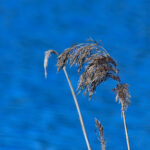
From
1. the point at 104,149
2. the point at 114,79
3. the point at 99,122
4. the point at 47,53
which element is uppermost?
the point at 47,53

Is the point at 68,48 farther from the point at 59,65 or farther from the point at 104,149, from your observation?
the point at 104,149

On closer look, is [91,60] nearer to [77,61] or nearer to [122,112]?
[77,61]

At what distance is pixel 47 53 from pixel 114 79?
1.82 metres

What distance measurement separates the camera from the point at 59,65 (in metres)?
8.57

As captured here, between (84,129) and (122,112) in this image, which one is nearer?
(122,112)

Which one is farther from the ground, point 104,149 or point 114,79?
point 114,79

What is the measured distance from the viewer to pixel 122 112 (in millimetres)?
8383

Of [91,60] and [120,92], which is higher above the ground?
[91,60]

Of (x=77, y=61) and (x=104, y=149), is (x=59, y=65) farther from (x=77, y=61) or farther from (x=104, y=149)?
(x=104, y=149)

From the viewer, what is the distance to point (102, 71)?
816 centimetres

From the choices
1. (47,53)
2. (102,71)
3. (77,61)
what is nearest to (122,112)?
(102,71)

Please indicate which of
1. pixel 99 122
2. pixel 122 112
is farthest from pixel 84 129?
pixel 122 112

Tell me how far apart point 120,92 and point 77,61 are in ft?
4.25

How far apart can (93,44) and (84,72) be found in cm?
77
